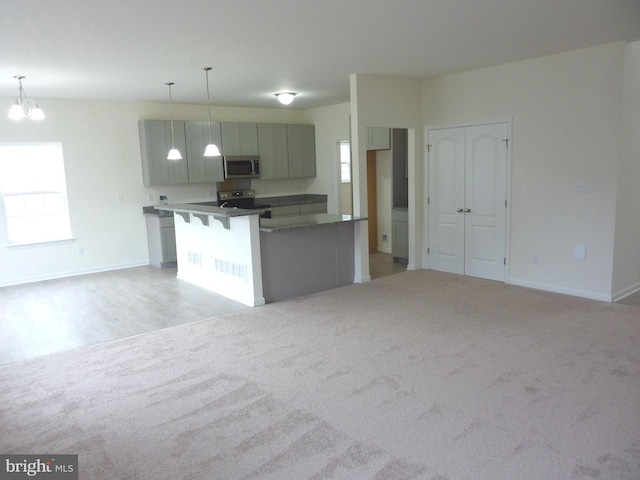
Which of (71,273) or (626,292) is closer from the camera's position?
(626,292)

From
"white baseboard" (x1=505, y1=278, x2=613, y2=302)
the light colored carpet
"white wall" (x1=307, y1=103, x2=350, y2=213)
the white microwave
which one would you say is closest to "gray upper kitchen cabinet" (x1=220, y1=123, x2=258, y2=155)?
the white microwave

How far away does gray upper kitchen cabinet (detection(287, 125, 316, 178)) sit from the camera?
8.76 metres

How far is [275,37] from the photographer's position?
407cm

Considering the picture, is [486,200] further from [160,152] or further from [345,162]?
[160,152]

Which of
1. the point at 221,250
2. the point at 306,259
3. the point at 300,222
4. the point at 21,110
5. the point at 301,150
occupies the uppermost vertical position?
the point at 21,110

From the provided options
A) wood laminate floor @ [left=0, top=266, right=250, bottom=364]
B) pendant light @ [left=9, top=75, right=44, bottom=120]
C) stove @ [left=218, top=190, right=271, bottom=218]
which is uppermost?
pendant light @ [left=9, top=75, right=44, bottom=120]

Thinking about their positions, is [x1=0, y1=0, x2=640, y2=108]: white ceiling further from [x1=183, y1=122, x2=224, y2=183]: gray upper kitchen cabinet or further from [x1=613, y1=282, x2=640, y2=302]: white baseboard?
[x1=613, y1=282, x2=640, y2=302]: white baseboard

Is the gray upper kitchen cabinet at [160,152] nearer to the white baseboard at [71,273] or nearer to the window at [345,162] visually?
the white baseboard at [71,273]

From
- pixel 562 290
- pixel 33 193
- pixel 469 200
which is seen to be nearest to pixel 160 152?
pixel 33 193

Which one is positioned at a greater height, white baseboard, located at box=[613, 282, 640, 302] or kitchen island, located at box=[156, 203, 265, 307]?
kitchen island, located at box=[156, 203, 265, 307]

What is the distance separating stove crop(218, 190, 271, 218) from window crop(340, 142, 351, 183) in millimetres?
1500

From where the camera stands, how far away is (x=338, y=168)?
341 inches

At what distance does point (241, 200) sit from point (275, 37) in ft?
15.0

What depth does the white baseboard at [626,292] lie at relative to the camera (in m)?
5.08
